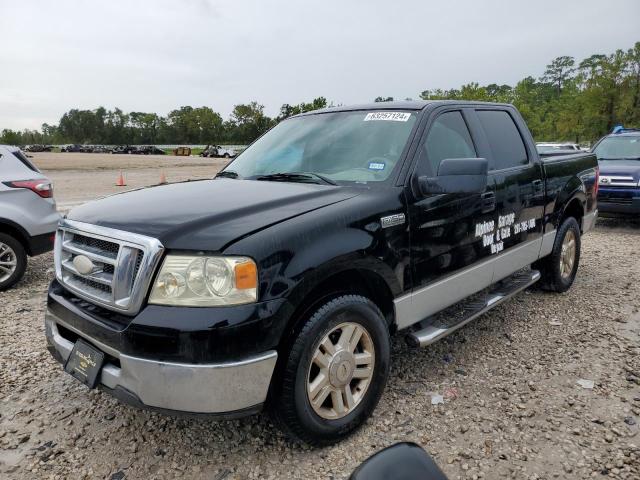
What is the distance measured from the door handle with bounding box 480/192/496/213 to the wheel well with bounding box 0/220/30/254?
477cm

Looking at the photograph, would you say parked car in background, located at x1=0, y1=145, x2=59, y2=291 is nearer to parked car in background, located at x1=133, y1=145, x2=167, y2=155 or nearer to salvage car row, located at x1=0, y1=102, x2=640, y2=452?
salvage car row, located at x1=0, y1=102, x2=640, y2=452

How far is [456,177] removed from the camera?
9.44ft

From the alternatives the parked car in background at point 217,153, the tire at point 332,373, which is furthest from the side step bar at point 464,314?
the parked car in background at point 217,153

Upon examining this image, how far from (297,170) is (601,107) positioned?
3801cm

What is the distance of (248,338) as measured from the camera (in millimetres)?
2090

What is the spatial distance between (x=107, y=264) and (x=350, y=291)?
1.23m

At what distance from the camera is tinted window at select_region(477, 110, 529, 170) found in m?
3.86

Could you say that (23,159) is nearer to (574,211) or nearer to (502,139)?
(502,139)

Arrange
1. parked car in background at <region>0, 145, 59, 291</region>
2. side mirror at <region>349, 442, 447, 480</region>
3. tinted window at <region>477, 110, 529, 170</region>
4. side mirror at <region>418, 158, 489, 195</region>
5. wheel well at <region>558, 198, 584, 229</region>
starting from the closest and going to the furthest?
1. side mirror at <region>349, 442, 447, 480</region>
2. side mirror at <region>418, 158, 489, 195</region>
3. tinted window at <region>477, 110, 529, 170</region>
4. wheel well at <region>558, 198, 584, 229</region>
5. parked car in background at <region>0, 145, 59, 291</region>

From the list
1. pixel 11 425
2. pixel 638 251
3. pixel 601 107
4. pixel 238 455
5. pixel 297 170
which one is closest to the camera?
pixel 238 455

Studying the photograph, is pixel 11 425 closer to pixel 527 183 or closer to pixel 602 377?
pixel 602 377

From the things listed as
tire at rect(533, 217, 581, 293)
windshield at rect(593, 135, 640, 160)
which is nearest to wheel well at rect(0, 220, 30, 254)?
tire at rect(533, 217, 581, 293)

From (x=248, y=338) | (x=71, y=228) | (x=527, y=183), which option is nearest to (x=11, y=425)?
(x=71, y=228)

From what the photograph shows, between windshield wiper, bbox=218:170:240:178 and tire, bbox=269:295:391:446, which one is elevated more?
windshield wiper, bbox=218:170:240:178
